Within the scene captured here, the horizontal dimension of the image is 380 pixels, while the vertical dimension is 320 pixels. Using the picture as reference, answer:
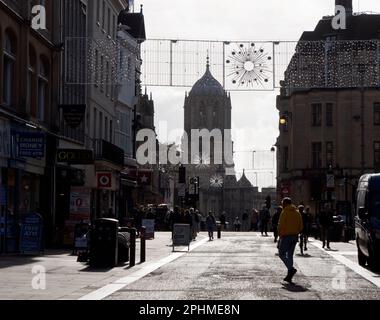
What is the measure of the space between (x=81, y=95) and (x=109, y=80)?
5704 mm

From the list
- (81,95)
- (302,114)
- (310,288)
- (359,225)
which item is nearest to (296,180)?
(302,114)

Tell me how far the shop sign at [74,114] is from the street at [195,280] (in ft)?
26.6

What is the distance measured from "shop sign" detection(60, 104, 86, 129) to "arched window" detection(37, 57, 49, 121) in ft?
2.71

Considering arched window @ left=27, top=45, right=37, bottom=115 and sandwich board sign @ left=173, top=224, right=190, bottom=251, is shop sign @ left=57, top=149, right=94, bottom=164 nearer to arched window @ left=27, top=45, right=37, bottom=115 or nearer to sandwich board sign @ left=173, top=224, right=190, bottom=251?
arched window @ left=27, top=45, right=37, bottom=115

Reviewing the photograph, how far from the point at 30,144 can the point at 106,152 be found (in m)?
17.4

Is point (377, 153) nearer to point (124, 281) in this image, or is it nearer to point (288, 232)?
point (288, 232)

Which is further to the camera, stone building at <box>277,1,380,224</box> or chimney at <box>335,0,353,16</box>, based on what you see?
chimney at <box>335,0,353,16</box>

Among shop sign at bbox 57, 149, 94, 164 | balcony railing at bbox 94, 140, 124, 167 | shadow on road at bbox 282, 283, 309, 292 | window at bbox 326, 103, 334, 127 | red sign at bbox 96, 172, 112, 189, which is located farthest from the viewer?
window at bbox 326, 103, 334, 127

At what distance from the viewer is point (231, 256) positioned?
29.4 metres

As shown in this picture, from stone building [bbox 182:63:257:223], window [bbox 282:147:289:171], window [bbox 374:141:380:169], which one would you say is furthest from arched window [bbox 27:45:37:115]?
stone building [bbox 182:63:257:223]

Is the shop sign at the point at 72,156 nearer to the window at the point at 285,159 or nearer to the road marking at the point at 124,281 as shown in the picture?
the road marking at the point at 124,281

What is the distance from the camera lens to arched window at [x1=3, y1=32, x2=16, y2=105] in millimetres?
30297
